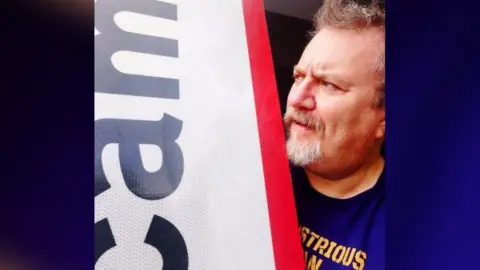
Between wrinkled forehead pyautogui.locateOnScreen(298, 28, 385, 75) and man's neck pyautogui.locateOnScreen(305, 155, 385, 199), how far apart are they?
332 millimetres

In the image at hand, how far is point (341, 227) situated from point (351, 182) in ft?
0.52

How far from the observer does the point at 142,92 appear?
164 centimetres

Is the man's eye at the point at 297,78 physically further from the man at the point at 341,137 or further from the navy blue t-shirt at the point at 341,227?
the navy blue t-shirt at the point at 341,227

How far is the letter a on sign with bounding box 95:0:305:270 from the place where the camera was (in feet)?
5.18

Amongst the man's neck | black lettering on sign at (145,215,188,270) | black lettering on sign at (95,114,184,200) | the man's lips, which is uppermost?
the man's lips

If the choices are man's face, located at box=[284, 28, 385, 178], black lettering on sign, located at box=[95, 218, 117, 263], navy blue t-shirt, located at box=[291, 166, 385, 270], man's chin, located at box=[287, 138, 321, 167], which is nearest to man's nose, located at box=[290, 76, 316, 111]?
man's face, located at box=[284, 28, 385, 178]

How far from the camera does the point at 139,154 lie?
160cm

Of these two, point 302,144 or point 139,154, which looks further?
point 302,144

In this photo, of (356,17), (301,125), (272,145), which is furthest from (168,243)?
(356,17)

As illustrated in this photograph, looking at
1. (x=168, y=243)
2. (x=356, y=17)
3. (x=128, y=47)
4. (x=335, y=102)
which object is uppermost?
(x=356, y=17)

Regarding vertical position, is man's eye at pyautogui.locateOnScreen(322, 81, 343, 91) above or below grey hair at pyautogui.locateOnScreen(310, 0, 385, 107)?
below

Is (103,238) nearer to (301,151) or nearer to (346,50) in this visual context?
(301,151)

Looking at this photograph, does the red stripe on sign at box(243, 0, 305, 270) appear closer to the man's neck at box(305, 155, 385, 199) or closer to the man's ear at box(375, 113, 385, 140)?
the man's neck at box(305, 155, 385, 199)
